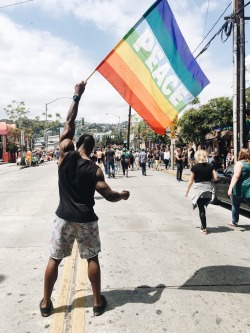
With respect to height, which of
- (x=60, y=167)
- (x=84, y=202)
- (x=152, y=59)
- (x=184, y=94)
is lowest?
(x=84, y=202)

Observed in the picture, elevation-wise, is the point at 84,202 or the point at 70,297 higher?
the point at 84,202

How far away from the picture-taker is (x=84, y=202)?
3346mm

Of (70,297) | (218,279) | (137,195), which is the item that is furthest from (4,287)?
(137,195)

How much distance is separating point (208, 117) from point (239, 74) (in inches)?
470

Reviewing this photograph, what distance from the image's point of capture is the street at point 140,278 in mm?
3193

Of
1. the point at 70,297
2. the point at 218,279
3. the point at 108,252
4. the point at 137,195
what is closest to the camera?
the point at 70,297

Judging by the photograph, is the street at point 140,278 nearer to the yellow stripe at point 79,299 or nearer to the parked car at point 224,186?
the yellow stripe at point 79,299

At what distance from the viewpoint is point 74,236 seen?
3363 millimetres

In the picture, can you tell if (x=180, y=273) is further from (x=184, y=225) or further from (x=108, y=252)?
(x=184, y=225)

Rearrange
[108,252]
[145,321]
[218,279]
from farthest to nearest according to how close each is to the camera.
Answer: [108,252] < [218,279] < [145,321]

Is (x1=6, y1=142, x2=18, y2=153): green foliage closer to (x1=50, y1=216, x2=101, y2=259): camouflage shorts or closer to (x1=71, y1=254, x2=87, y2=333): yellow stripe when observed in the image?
(x1=71, y1=254, x2=87, y2=333): yellow stripe

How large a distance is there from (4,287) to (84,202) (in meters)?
1.63

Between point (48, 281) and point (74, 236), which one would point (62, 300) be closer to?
point (48, 281)

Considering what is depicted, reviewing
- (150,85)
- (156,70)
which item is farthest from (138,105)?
(156,70)
